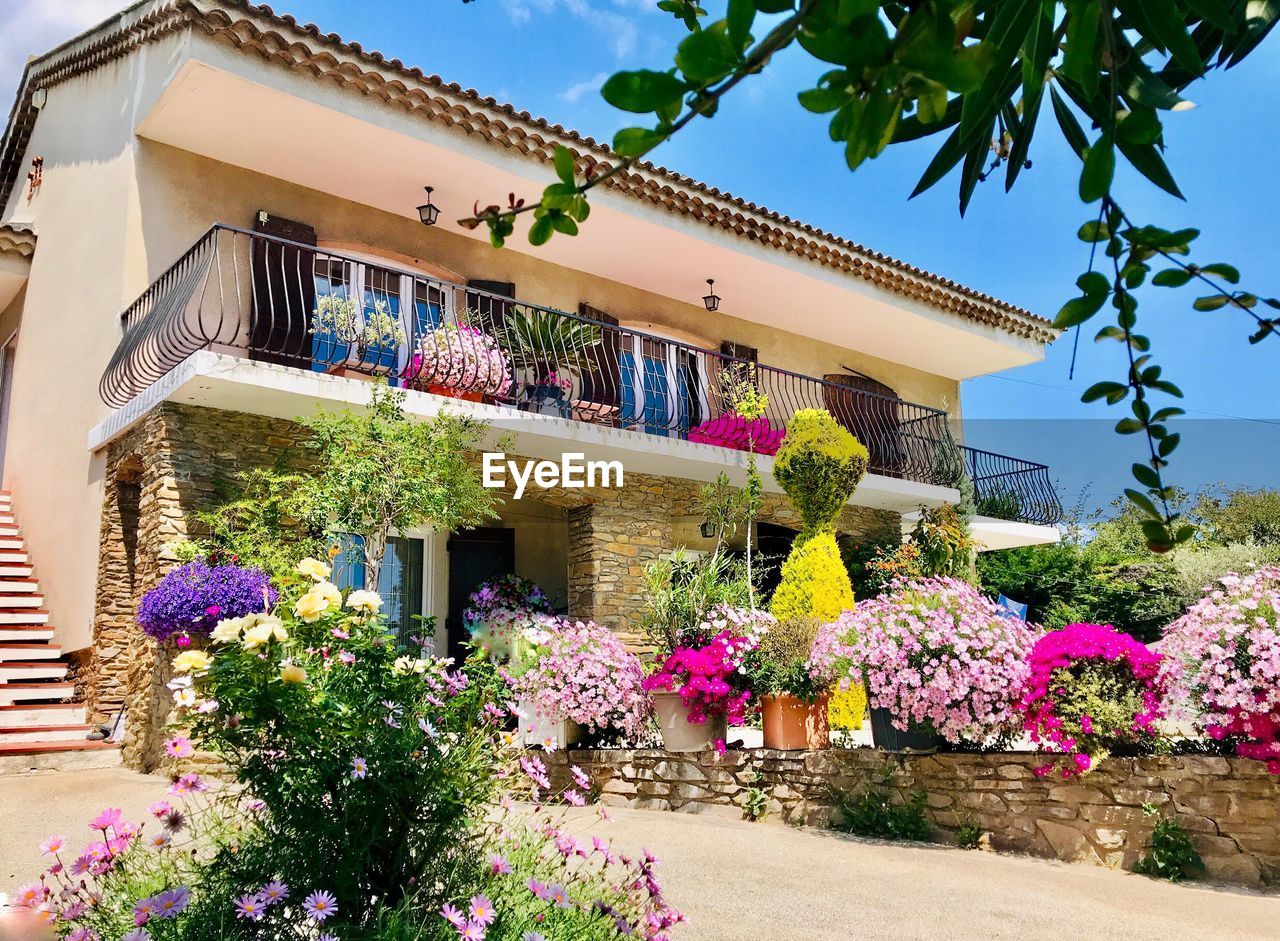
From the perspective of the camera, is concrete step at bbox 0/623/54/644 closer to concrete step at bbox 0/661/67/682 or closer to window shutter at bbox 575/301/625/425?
concrete step at bbox 0/661/67/682

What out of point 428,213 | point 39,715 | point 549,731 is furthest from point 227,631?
point 428,213

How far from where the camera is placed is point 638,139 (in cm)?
94

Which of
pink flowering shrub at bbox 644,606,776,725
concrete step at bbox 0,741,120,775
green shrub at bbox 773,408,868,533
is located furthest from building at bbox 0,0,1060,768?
pink flowering shrub at bbox 644,606,776,725

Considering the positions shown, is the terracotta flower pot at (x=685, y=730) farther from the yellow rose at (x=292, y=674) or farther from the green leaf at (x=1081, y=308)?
the green leaf at (x=1081, y=308)

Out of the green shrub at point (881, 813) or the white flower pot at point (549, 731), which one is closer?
the green shrub at point (881, 813)

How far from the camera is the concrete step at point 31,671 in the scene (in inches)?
347

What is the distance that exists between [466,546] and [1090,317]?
36.2ft

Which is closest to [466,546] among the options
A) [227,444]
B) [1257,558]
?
[227,444]

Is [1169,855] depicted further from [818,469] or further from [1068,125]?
[1068,125]

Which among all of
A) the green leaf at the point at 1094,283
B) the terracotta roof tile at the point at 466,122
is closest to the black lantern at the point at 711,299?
the terracotta roof tile at the point at 466,122

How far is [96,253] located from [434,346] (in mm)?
3642

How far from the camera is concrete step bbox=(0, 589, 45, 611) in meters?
9.57

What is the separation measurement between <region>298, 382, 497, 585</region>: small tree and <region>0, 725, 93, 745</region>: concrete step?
9.68 feet

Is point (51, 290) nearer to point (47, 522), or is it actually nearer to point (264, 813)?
point (47, 522)
